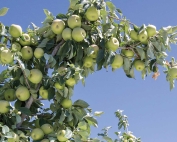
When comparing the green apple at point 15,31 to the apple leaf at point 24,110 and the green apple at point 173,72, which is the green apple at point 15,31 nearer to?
the apple leaf at point 24,110

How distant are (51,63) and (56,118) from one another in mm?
486

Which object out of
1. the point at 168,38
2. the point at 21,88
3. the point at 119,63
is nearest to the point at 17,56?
the point at 21,88

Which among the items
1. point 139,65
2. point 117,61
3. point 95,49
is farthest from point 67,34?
point 139,65

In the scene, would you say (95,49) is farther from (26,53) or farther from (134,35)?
(26,53)

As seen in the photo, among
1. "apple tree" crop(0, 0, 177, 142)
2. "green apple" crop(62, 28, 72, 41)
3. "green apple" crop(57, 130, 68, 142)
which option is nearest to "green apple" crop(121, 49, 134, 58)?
"apple tree" crop(0, 0, 177, 142)

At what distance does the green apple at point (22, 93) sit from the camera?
3025mm

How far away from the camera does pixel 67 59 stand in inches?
129

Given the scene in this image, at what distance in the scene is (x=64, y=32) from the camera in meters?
3.12

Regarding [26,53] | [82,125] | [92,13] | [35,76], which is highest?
[92,13]

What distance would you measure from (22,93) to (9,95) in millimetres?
244

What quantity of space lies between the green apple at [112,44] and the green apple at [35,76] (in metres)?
0.65

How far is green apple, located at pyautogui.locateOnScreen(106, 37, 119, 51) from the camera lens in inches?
122

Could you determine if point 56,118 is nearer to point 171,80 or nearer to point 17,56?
point 17,56

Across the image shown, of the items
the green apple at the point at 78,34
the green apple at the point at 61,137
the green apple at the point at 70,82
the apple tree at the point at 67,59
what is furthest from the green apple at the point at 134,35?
the green apple at the point at 61,137
